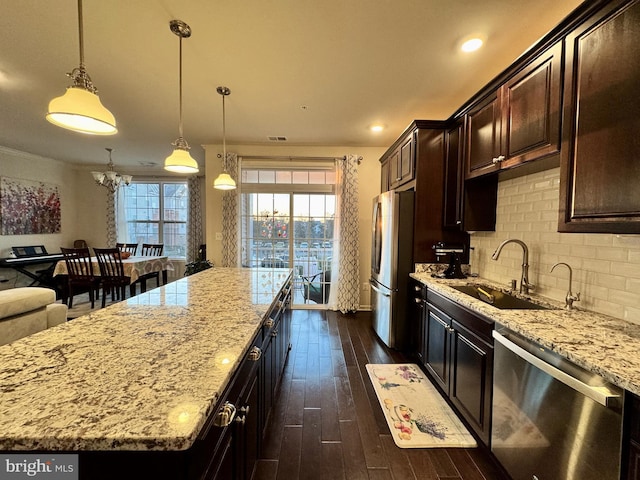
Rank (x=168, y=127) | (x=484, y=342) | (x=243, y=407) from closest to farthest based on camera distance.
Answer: (x=243, y=407), (x=484, y=342), (x=168, y=127)

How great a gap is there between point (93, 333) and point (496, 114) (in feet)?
8.80

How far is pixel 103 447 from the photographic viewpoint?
0.55m

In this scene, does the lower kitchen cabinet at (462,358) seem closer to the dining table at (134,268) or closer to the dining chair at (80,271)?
the dining table at (134,268)

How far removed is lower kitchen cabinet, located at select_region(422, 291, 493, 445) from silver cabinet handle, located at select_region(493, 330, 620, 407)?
0.73ft

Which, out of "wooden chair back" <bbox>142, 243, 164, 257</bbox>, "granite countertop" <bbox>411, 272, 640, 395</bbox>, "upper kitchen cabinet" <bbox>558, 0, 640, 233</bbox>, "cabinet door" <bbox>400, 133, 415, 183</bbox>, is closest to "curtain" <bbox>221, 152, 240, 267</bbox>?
"wooden chair back" <bbox>142, 243, 164, 257</bbox>

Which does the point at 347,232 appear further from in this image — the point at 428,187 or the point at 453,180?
the point at 453,180

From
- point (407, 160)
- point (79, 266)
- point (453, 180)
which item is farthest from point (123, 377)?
point (79, 266)

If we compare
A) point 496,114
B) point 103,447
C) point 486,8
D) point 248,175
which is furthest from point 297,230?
point 103,447

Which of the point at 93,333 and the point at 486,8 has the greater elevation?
the point at 486,8

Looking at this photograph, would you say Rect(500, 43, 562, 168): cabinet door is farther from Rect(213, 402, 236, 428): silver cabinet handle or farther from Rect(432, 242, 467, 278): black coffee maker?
Rect(213, 402, 236, 428): silver cabinet handle

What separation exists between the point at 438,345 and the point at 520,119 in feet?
5.54

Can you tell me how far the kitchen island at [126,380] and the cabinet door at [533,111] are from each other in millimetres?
1827

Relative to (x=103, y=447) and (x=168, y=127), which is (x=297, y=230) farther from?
(x=103, y=447)

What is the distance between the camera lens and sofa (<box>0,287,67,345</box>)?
1.76 metres
